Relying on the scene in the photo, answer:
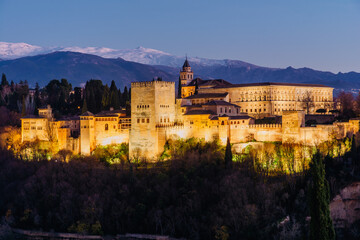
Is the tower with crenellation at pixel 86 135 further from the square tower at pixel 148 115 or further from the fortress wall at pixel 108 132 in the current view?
the square tower at pixel 148 115

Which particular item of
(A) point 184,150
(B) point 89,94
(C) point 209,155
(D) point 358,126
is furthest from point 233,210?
(B) point 89,94

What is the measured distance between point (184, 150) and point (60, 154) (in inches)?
405

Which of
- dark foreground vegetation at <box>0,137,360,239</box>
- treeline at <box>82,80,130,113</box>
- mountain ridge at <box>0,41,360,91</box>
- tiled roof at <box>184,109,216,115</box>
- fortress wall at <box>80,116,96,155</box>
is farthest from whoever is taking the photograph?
mountain ridge at <box>0,41,360,91</box>

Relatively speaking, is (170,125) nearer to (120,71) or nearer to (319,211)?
(319,211)

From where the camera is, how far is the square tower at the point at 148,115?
39.6 metres

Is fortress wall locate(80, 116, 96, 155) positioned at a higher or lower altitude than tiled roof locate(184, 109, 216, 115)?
lower

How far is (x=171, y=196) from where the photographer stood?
110 feet

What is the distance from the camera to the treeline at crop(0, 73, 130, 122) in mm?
50312

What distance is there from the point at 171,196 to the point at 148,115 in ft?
28.1

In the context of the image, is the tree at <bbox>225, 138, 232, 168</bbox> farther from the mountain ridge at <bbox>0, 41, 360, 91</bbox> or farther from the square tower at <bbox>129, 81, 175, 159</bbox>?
the mountain ridge at <bbox>0, 41, 360, 91</bbox>

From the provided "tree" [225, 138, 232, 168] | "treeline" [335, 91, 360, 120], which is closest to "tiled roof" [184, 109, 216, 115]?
"tree" [225, 138, 232, 168]

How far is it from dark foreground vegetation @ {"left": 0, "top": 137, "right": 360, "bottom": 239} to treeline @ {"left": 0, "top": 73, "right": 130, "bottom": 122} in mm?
11490

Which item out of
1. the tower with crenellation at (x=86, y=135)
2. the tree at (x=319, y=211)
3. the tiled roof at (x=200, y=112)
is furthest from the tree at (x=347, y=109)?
the tower with crenellation at (x=86, y=135)

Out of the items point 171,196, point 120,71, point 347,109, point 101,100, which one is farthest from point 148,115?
point 120,71
